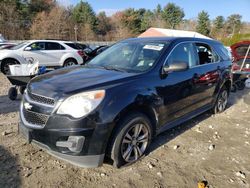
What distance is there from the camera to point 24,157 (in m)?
3.73

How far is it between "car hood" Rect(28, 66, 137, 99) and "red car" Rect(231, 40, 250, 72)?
7.01 m

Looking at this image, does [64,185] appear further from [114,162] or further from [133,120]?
[133,120]

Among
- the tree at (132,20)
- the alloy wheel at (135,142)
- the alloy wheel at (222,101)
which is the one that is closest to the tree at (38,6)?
the tree at (132,20)

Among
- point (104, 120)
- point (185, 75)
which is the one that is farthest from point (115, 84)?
point (185, 75)

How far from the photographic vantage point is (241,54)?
9.72m

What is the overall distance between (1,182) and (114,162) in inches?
55.2

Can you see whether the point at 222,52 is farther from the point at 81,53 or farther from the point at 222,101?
the point at 81,53

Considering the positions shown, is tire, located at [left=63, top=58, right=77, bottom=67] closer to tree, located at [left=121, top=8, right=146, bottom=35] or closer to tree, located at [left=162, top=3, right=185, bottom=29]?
tree, located at [left=121, top=8, right=146, bottom=35]

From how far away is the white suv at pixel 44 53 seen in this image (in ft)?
36.4

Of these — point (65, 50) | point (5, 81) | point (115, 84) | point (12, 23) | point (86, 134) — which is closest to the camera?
point (86, 134)

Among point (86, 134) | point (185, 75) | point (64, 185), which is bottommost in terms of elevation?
point (64, 185)

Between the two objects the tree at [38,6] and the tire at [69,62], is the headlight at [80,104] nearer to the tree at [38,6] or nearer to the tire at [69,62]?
the tire at [69,62]

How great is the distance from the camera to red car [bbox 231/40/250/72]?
9.39 metres

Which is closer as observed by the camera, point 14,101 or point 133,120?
point 133,120
